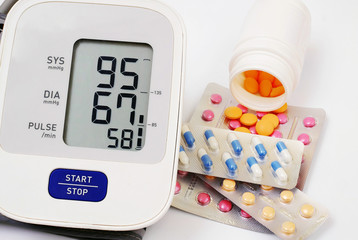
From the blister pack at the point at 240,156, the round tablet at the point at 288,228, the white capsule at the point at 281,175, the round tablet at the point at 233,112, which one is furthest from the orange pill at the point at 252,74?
the round tablet at the point at 288,228

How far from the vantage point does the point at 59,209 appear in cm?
87

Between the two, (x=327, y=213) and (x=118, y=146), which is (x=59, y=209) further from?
(x=327, y=213)

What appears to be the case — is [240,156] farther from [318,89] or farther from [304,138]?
[318,89]

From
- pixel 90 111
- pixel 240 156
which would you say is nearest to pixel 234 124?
pixel 240 156

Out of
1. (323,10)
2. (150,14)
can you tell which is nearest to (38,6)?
A: (150,14)

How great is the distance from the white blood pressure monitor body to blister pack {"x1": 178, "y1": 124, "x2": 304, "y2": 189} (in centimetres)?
18

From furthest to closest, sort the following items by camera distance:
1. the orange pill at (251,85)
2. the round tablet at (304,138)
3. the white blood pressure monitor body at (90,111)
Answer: the orange pill at (251,85) < the round tablet at (304,138) < the white blood pressure monitor body at (90,111)

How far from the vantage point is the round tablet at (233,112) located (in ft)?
3.90

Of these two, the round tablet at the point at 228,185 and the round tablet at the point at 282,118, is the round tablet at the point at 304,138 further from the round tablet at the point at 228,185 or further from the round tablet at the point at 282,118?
the round tablet at the point at 228,185

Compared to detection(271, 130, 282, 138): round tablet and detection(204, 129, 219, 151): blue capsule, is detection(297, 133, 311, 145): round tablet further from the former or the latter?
detection(204, 129, 219, 151): blue capsule

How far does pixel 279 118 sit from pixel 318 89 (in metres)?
0.16

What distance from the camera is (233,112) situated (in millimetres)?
1193

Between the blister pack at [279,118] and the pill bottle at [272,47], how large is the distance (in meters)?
0.04

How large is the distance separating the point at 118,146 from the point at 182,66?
18cm
